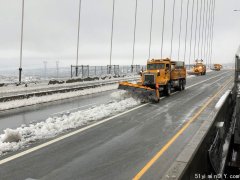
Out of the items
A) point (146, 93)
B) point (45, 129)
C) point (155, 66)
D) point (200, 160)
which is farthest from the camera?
point (155, 66)

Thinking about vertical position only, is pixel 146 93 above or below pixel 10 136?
above

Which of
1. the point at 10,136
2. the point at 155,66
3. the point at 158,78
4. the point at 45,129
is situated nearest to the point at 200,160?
the point at 10,136

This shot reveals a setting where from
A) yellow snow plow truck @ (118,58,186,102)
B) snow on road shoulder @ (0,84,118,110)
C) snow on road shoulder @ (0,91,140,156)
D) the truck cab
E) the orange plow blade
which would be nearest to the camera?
snow on road shoulder @ (0,91,140,156)

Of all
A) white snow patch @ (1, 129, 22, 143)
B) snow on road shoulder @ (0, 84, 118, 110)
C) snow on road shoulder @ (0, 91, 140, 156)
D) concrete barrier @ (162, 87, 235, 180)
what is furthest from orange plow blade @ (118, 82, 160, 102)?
white snow patch @ (1, 129, 22, 143)

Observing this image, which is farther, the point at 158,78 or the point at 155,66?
the point at 155,66

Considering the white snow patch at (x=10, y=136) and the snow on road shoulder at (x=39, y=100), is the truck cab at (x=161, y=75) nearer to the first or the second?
the snow on road shoulder at (x=39, y=100)

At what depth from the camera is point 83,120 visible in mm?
12227

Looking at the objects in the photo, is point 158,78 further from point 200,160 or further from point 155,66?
point 200,160

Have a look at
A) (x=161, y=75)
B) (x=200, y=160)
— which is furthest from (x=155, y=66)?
(x=200, y=160)

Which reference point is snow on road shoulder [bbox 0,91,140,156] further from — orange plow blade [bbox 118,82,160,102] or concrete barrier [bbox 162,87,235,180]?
concrete barrier [bbox 162,87,235,180]

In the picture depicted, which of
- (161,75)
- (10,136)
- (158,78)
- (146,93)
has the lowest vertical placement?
(10,136)

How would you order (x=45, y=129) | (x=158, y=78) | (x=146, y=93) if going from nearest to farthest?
(x=45, y=129)
(x=146, y=93)
(x=158, y=78)

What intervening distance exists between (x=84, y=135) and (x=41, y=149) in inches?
73.3

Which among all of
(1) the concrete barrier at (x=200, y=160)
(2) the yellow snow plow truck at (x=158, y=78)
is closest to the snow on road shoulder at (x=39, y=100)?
(2) the yellow snow plow truck at (x=158, y=78)
